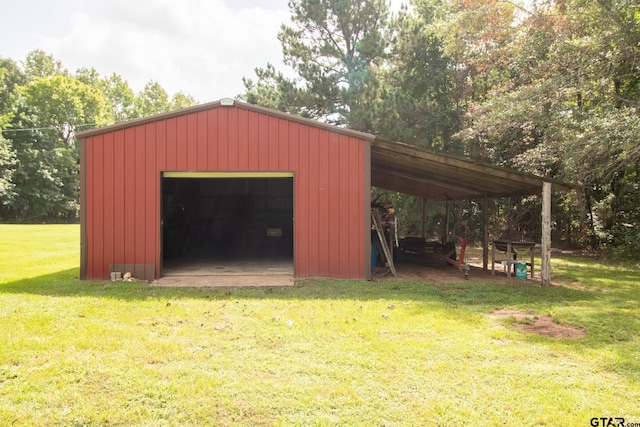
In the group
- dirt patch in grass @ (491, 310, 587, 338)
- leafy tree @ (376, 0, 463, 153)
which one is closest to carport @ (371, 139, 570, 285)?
dirt patch in grass @ (491, 310, 587, 338)

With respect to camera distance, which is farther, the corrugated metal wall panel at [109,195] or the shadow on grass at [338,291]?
the corrugated metal wall panel at [109,195]

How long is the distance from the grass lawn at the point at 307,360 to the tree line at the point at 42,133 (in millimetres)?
29423

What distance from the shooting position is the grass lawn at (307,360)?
2.66m

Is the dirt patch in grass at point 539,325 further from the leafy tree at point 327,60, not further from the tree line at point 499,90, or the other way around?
the leafy tree at point 327,60

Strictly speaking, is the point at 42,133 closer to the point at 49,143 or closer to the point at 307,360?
the point at 49,143

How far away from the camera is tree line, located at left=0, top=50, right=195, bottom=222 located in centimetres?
3086

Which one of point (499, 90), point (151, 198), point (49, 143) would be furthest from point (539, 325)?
point (49, 143)

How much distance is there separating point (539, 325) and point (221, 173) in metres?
5.58

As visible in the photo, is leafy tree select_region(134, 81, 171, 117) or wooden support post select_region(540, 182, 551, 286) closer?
wooden support post select_region(540, 182, 551, 286)

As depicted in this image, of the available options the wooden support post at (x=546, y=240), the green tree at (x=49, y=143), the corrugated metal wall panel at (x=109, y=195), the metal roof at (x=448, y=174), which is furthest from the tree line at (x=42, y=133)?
the wooden support post at (x=546, y=240)

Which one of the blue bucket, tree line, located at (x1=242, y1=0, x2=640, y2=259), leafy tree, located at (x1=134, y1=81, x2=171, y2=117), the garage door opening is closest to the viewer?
the blue bucket

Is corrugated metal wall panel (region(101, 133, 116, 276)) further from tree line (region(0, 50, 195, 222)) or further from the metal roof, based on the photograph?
tree line (region(0, 50, 195, 222))

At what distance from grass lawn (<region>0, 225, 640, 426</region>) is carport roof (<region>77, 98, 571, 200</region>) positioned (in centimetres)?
227

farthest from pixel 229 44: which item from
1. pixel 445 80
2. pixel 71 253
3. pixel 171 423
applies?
pixel 171 423
